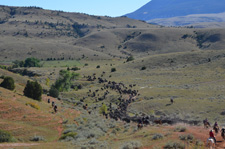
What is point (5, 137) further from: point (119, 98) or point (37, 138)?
point (119, 98)

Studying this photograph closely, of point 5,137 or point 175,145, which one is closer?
point 175,145

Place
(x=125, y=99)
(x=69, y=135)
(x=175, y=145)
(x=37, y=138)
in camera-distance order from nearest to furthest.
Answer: (x=175, y=145)
(x=37, y=138)
(x=69, y=135)
(x=125, y=99)

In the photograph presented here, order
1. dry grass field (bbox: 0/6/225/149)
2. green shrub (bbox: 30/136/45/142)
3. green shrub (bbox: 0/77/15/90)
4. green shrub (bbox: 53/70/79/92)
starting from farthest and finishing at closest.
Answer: green shrub (bbox: 53/70/79/92), green shrub (bbox: 0/77/15/90), green shrub (bbox: 30/136/45/142), dry grass field (bbox: 0/6/225/149)

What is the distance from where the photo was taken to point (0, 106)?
31156 millimetres

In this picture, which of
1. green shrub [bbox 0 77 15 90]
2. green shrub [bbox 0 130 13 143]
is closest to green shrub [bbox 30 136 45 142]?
green shrub [bbox 0 130 13 143]

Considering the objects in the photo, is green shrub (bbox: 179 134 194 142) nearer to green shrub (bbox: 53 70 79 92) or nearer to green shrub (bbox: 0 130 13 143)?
green shrub (bbox: 0 130 13 143)

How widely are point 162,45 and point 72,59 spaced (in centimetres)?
6627

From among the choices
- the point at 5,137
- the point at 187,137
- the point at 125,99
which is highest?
the point at 187,137

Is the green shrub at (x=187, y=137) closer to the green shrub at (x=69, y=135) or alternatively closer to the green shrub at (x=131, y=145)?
the green shrub at (x=131, y=145)

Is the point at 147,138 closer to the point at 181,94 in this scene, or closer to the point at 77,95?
the point at 181,94

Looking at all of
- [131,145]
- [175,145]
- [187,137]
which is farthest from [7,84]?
[175,145]

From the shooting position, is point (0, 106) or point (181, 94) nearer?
point (0, 106)

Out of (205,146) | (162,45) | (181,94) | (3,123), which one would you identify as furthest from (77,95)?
(162,45)

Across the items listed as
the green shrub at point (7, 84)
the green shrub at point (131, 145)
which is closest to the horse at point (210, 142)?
the green shrub at point (131, 145)
